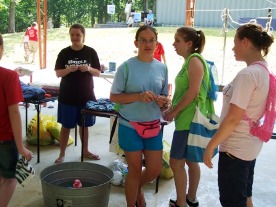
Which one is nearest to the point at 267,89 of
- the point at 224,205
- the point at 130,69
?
the point at 224,205

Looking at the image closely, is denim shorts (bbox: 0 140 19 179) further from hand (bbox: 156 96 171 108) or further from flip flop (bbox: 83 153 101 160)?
flip flop (bbox: 83 153 101 160)

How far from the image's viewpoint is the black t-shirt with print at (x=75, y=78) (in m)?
3.60

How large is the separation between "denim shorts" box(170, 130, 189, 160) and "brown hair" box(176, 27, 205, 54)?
0.61 m

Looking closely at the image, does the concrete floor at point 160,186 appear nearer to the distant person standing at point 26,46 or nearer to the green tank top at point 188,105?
the green tank top at point 188,105

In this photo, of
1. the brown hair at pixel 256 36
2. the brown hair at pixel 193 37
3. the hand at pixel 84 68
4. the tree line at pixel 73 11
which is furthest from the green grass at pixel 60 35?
the brown hair at pixel 256 36

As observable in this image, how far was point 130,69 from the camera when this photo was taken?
2451 mm

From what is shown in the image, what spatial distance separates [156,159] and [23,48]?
40.6 feet

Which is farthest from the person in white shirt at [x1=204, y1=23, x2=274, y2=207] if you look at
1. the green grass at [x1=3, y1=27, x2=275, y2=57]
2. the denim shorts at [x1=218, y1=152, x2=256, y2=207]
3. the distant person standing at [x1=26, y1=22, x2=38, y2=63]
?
the green grass at [x1=3, y1=27, x2=275, y2=57]

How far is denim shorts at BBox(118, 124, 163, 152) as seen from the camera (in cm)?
251

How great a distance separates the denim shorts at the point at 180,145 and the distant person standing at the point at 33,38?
11.2 meters

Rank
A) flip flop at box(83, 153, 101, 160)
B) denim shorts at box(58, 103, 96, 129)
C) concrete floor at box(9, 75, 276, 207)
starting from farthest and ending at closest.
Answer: flip flop at box(83, 153, 101, 160) < denim shorts at box(58, 103, 96, 129) < concrete floor at box(9, 75, 276, 207)

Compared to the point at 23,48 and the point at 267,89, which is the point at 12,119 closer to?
the point at 267,89

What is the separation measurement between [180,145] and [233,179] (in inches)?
28.7

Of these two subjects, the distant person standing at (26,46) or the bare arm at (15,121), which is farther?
the distant person standing at (26,46)
